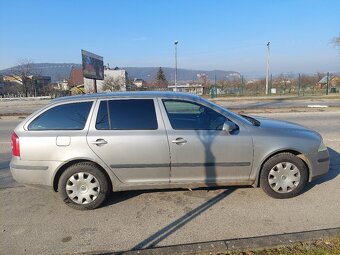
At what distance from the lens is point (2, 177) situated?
213 inches

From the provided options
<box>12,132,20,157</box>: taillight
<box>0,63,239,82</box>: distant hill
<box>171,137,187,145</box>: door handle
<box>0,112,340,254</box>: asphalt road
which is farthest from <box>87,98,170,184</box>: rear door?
<box>0,63,239,82</box>: distant hill

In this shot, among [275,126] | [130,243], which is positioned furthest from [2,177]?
[275,126]

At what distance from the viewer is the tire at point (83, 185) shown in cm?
393

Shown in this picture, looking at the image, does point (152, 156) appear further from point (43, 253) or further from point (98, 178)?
point (43, 253)

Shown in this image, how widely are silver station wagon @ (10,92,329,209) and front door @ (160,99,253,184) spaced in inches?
0.5

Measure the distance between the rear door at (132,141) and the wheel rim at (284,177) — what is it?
4.85 feet

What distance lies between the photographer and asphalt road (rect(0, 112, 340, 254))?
126 inches

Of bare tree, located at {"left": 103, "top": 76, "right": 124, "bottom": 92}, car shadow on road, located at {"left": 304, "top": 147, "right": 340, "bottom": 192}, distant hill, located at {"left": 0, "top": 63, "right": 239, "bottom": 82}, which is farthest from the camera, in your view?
distant hill, located at {"left": 0, "top": 63, "right": 239, "bottom": 82}

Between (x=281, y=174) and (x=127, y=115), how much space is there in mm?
2302

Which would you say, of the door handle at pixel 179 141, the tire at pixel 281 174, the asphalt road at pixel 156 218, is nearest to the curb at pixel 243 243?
the asphalt road at pixel 156 218

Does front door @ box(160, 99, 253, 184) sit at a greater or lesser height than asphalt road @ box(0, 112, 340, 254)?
greater

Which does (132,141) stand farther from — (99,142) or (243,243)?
(243,243)

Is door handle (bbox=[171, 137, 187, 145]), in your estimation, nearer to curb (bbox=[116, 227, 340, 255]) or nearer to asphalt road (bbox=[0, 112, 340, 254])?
asphalt road (bbox=[0, 112, 340, 254])

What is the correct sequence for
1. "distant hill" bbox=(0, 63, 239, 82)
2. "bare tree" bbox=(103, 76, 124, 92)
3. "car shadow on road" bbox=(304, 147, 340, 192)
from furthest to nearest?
"distant hill" bbox=(0, 63, 239, 82) → "bare tree" bbox=(103, 76, 124, 92) → "car shadow on road" bbox=(304, 147, 340, 192)
